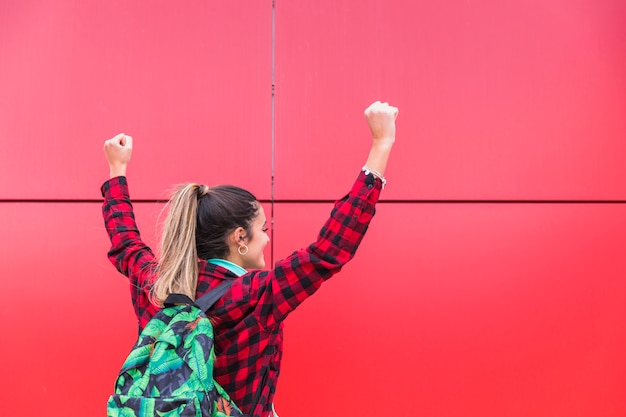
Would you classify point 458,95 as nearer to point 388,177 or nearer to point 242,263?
point 388,177

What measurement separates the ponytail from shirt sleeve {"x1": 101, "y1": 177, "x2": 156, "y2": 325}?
67 mm

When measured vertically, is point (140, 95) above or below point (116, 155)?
above

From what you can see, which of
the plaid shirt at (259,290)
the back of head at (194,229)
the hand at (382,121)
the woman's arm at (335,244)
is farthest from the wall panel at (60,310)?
the hand at (382,121)

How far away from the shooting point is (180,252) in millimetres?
1135

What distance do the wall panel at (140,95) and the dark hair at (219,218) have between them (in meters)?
0.75

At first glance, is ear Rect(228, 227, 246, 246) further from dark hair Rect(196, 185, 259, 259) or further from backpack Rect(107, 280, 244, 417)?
backpack Rect(107, 280, 244, 417)

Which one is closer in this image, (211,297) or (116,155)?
(211,297)

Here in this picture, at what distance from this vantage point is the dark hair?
117cm

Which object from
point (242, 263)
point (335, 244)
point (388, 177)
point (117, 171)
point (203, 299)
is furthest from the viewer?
point (388, 177)

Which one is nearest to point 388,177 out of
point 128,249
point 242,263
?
point 242,263

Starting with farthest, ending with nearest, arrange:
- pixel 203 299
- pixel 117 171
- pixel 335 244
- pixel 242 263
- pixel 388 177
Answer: pixel 388 177, pixel 117 171, pixel 242 263, pixel 203 299, pixel 335 244

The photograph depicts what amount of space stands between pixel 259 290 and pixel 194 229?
183mm

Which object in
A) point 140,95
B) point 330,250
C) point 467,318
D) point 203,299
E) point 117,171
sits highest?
point 140,95

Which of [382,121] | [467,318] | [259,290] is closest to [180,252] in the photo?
[259,290]
